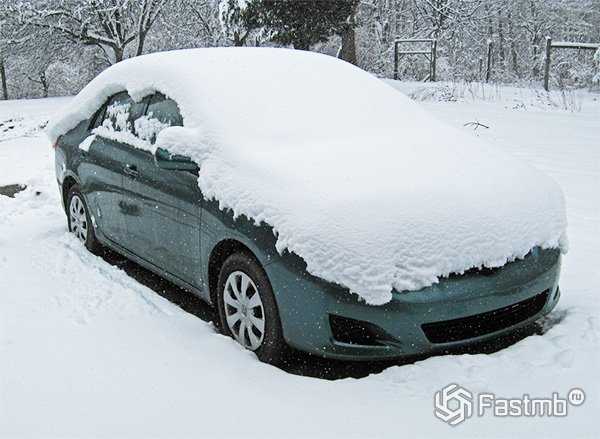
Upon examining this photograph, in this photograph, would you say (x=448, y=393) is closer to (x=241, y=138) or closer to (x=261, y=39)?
(x=241, y=138)

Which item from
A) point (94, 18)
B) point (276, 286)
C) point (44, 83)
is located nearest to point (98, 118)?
point (276, 286)

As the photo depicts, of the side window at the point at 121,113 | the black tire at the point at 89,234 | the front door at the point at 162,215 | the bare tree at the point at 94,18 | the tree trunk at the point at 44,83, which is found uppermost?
the bare tree at the point at 94,18

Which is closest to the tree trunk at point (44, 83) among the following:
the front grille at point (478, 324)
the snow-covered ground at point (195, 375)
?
the snow-covered ground at point (195, 375)

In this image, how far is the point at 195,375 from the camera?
3340mm

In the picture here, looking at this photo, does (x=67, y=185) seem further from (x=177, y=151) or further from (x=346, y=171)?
(x=346, y=171)

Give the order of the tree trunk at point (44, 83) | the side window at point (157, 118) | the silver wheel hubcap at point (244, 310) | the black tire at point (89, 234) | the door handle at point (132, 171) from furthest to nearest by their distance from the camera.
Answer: the tree trunk at point (44, 83)
the black tire at point (89, 234)
the door handle at point (132, 171)
the side window at point (157, 118)
the silver wheel hubcap at point (244, 310)

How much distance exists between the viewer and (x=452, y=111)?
1088cm

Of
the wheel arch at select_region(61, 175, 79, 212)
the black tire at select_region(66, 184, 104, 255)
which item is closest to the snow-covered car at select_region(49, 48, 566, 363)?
the black tire at select_region(66, 184, 104, 255)

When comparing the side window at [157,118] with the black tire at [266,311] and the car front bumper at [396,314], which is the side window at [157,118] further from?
the car front bumper at [396,314]

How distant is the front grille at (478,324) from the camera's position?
10.6ft

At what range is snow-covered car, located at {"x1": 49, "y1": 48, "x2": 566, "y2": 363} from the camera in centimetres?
317

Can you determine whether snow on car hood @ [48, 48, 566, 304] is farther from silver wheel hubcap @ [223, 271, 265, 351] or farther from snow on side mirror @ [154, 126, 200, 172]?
silver wheel hubcap @ [223, 271, 265, 351]

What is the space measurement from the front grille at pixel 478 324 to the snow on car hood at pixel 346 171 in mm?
256

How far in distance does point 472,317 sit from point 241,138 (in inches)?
63.2
